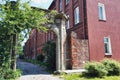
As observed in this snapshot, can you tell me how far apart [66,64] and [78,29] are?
4917 mm

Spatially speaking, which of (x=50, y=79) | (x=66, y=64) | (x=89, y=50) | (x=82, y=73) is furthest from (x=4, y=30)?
(x=89, y=50)

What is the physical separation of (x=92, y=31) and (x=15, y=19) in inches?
459

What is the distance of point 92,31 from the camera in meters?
19.7

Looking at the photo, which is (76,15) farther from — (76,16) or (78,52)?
(78,52)

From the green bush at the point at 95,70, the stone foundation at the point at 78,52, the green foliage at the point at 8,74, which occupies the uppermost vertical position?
the stone foundation at the point at 78,52

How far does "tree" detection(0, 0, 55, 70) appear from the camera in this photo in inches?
369

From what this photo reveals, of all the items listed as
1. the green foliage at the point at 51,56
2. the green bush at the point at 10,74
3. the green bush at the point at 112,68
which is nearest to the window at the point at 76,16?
the green foliage at the point at 51,56

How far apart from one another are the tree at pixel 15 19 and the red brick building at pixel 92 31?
831 centimetres

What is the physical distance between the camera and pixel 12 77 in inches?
397

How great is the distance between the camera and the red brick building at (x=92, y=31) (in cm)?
1830

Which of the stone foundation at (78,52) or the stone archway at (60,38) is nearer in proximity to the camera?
Result: the stone archway at (60,38)

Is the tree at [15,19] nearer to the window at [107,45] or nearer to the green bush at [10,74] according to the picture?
the green bush at [10,74]

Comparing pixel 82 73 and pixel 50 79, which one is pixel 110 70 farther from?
pixel 50 79

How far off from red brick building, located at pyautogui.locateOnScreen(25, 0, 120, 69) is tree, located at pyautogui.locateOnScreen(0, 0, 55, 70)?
8308 millimetres
